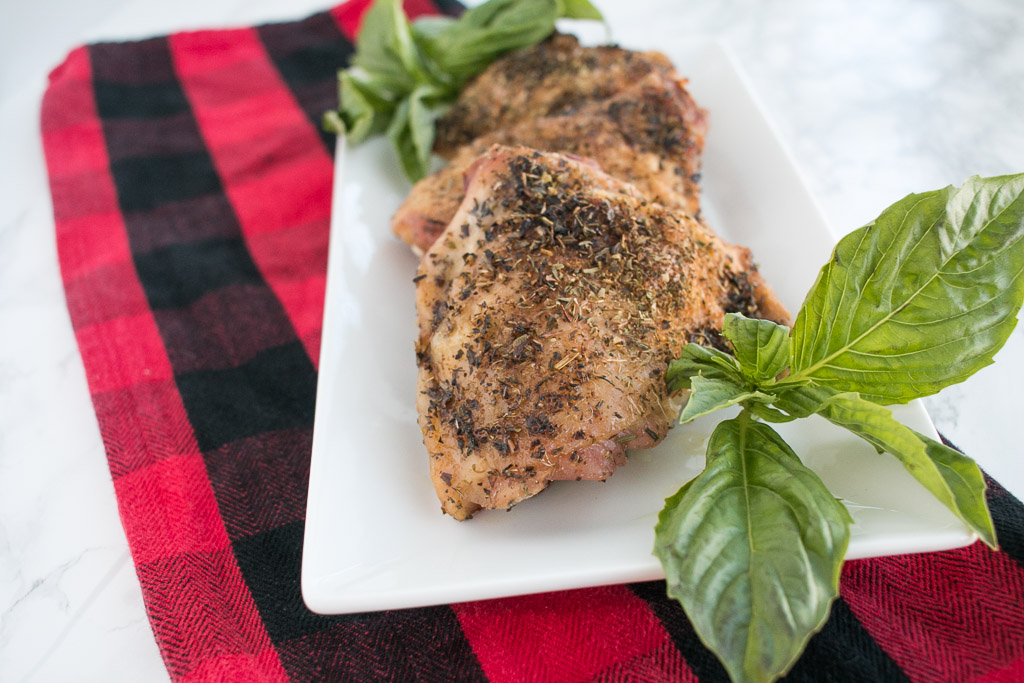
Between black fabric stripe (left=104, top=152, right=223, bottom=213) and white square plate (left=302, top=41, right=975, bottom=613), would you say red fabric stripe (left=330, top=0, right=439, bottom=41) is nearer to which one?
black fabric stripe (left=104, top=152, right=223, bottom=213)

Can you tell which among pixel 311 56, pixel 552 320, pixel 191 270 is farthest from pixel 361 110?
pixel 552 320

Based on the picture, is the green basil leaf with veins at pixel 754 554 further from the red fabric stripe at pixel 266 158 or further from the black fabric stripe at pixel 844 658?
the red fabric stripe at pixel 266 158

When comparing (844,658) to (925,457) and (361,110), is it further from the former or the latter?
(361,110)

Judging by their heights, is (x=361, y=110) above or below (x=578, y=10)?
below

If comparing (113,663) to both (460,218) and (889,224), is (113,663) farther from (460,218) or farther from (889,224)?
(889,224)

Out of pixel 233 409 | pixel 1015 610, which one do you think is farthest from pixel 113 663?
pixel 1015 610

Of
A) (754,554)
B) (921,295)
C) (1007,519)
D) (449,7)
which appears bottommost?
(1007,519)

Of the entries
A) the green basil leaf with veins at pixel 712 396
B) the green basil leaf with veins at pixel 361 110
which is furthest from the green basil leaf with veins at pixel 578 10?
the green basil leaf with veins at pixel 712 396
